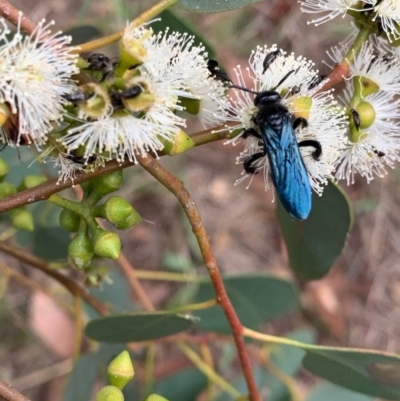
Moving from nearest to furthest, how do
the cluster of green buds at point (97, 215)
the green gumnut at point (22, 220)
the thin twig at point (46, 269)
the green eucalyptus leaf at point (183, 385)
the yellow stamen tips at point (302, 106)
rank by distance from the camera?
the cluster of green buds at point (97, 215)
the yellow stamen tips at point (302, 106)
the green gumnut at point (22, 220)
the thin twig at point (46, 269)
the green eucalyptus leaf at point (183, 385)

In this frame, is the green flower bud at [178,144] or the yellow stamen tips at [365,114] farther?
the yellow stamen tips at [365,114]

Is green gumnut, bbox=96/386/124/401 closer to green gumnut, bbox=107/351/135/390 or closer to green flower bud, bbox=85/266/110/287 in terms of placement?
green gumnut, bbox=107/351/135/390

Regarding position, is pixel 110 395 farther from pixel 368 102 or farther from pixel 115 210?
pixel 368 102

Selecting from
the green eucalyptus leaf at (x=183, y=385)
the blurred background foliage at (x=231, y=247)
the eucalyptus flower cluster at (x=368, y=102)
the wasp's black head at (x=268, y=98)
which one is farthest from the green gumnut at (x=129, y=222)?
the blurred background foliage at (x=231, y=247)

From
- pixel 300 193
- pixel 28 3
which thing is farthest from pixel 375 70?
pixel 28 3

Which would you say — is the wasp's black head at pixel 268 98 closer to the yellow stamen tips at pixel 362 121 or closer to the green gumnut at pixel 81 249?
the yellow stamen tips at pixel 362 121

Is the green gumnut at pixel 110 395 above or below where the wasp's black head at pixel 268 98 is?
below
